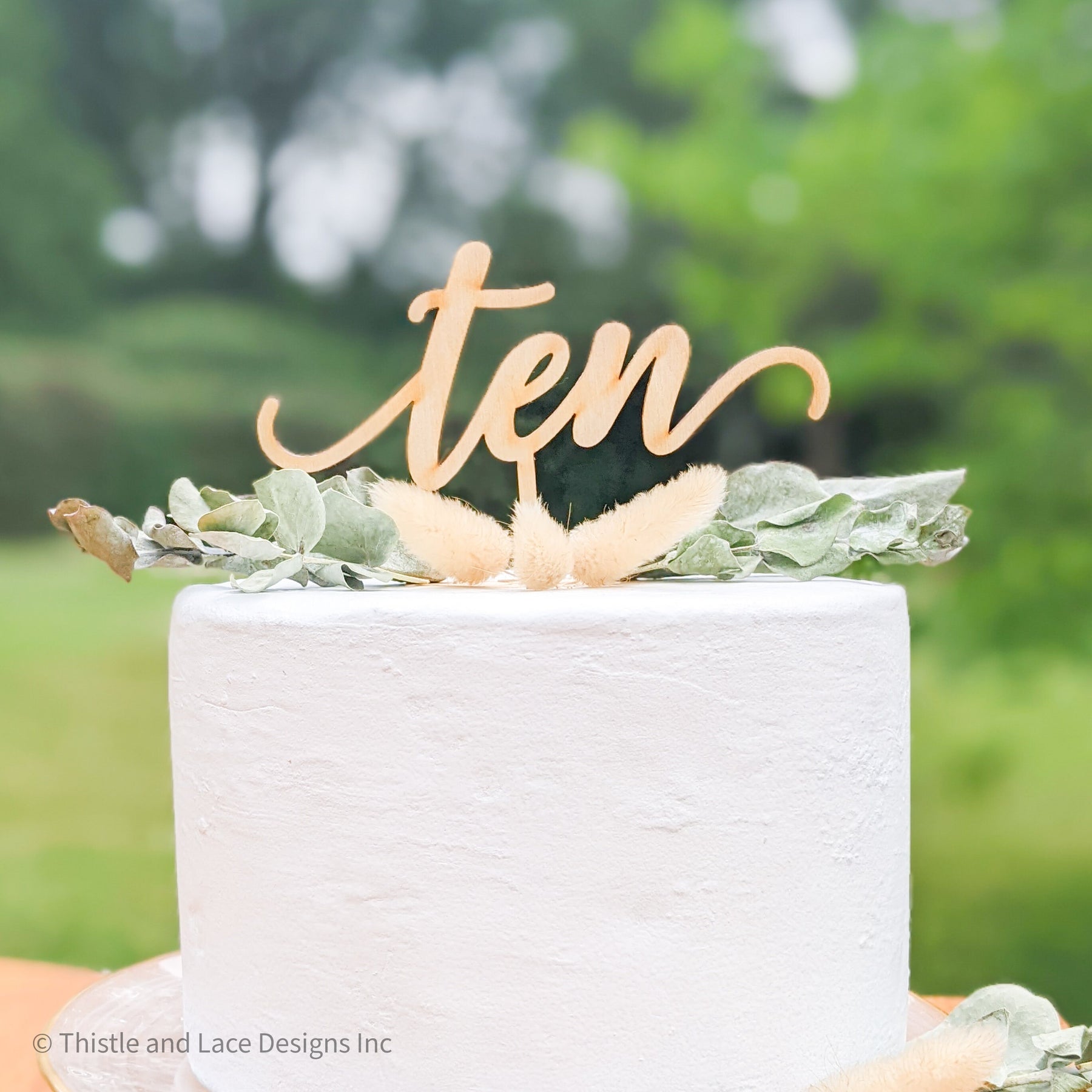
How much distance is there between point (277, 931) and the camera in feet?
3.31

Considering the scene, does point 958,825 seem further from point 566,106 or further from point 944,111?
point 566,106

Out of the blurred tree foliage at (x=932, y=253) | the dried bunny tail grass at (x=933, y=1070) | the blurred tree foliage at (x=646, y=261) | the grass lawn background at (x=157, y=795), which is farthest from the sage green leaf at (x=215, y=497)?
the grass lawn background at (x=157, y=795)

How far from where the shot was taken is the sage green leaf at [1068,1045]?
3.24ft

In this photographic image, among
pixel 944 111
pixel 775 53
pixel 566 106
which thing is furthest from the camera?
pixel 566 106

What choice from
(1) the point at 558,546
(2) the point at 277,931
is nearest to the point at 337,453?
(1) the point at 558,546

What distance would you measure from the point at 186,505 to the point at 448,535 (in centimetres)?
27

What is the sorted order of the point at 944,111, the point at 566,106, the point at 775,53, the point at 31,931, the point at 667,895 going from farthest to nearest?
the point at 566,106 < the point at 31,931 < the point at 775,53 < the point at 944,111 < the point at 667,895

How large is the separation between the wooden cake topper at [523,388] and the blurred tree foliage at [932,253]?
1.61 m

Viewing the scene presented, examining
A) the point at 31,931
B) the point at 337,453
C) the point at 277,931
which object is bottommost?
the point at 31,931

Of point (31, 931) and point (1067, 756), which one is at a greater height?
point (1067, 756)

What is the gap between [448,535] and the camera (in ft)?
3.54

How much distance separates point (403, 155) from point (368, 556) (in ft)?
12.5

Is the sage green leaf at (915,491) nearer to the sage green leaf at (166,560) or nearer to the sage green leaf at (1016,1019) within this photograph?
the sage green leaf at (1016,1019)

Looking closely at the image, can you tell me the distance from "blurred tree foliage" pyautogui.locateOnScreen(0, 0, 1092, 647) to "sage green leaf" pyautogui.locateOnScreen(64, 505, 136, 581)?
335 millimetres
